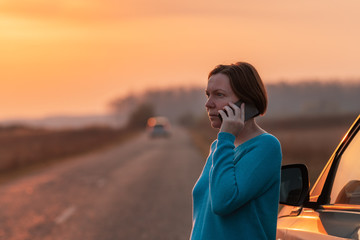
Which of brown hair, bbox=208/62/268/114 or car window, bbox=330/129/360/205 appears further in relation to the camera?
car window, bbox=330/129/360/205

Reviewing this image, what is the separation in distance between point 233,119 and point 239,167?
0.19m

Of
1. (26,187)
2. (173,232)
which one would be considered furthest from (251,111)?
(26,187)

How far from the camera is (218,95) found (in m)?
2.56

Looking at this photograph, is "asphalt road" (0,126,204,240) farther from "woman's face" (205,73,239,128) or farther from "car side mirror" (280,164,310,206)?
"woman's face" (205,73,239,128)

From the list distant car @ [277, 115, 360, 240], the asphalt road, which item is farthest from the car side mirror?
the asphalt road

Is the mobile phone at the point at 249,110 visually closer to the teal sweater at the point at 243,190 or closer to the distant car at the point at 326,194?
the teal sweater at the point at 243,190

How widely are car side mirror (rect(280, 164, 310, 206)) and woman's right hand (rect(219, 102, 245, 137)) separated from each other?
541mm

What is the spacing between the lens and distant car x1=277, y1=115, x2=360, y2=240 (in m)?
2.59

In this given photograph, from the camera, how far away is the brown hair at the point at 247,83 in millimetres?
2514

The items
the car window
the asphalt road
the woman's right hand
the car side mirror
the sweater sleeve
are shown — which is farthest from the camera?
the asphalt road

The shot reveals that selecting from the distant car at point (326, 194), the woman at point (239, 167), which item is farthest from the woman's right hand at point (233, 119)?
the distant car at point (326, 194)

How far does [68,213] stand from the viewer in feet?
35.8

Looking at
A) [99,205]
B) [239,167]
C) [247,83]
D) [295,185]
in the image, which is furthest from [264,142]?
[99,205]

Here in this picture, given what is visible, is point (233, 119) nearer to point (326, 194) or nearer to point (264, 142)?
point (264, 142)
